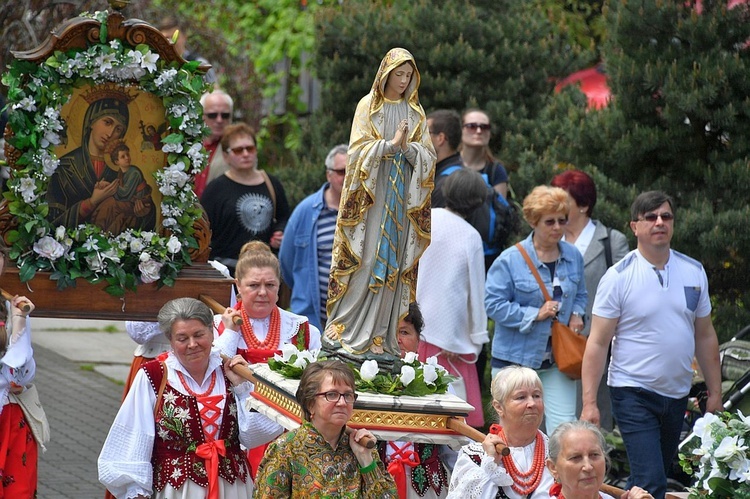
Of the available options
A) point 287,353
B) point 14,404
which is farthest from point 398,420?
point 14,404

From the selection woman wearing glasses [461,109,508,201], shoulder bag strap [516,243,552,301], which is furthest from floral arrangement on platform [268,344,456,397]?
woman wearing glasses [461,109,508,201]

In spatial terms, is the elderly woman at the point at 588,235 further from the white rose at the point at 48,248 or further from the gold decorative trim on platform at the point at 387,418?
the white rose at the point at 48,248

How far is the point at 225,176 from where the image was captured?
10984 millimetres

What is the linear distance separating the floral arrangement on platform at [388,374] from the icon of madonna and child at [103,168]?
4.85 feet

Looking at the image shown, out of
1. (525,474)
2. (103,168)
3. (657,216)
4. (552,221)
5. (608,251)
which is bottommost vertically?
(525,474)

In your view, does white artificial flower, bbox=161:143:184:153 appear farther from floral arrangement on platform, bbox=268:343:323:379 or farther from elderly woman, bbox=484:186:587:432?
elderly woman, bbox=484:186:587:432

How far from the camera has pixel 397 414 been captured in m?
6.73

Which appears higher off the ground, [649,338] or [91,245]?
[91,245]

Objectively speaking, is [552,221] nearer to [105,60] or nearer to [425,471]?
[425,471]

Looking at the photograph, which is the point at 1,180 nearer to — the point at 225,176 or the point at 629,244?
the point at 225,176

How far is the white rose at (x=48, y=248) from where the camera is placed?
26.1ft

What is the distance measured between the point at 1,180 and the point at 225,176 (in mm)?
3082

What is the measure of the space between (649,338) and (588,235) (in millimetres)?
1571

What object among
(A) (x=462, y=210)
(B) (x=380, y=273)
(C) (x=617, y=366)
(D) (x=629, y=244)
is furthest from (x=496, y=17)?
(B) (x=380, y=273)
